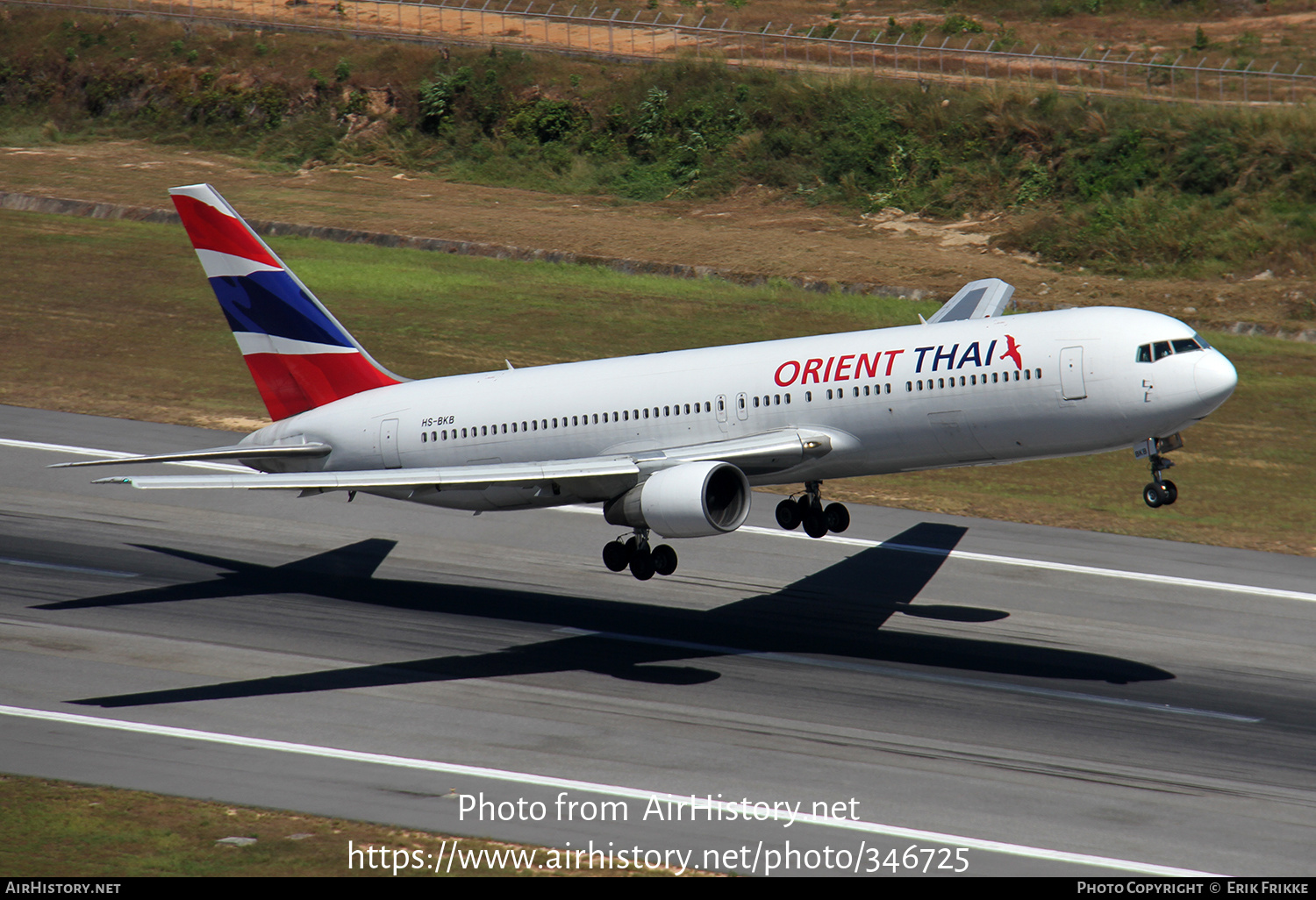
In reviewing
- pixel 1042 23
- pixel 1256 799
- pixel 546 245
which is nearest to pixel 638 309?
pixel 546 245

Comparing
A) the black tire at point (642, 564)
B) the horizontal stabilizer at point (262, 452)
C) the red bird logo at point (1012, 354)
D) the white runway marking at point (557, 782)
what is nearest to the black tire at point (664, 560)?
the black tire at point (642, 564)

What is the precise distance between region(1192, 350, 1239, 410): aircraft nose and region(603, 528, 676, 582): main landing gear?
12.8 m

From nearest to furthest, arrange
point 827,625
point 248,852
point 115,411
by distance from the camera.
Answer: point 248,852 → point 827,625 → point 115,411

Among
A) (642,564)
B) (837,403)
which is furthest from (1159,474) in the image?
(642,564)

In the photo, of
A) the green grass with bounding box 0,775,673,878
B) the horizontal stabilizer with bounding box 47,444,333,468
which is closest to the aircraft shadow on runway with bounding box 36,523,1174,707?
the horizontal stabilizer with bounding box 47,444,333,468

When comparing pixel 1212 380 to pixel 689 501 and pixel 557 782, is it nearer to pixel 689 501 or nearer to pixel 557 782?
pixel 689 501

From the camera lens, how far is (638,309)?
67562 millimetres

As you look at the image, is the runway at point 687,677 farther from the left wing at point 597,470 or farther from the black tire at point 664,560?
the left wing at point 597,470

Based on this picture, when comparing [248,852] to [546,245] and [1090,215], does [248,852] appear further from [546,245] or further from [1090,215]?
[1090,215]

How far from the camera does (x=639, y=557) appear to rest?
35625mm

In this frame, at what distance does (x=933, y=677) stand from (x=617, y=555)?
820 cm

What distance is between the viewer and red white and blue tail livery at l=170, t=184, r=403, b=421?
39.5 m

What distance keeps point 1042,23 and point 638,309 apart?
182 ft

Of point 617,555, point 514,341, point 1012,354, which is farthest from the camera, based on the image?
point 514,341
